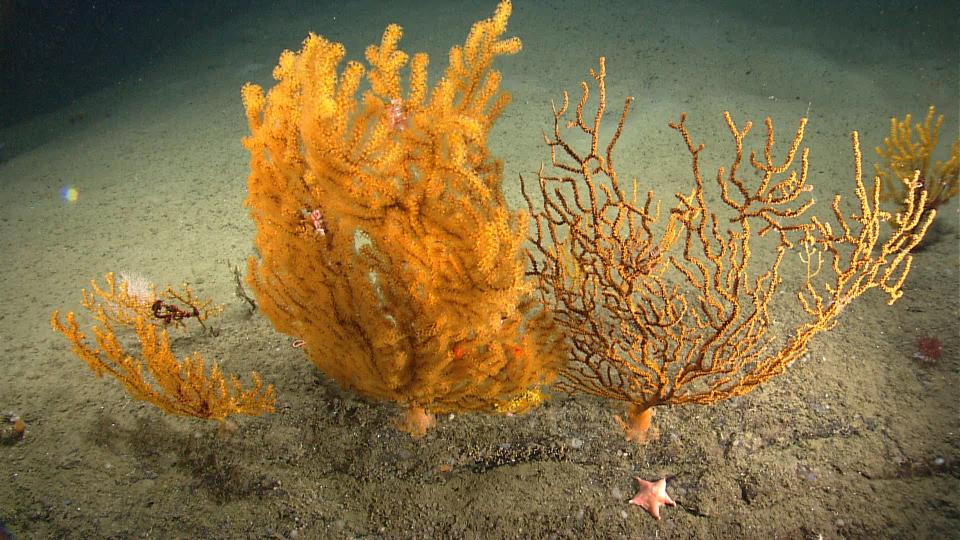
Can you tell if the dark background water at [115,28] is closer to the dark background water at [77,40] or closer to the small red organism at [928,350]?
the dark background water at [77,40]

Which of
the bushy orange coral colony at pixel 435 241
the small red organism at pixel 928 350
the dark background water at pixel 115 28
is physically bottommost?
the small red organism at pixel 928 350

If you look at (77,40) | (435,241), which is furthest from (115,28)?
(435,241)

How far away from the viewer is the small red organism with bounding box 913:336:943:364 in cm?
355

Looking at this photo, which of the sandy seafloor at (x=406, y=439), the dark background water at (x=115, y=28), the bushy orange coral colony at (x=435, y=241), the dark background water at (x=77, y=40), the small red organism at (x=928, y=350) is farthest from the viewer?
the dark background water at (x=77, y=40)

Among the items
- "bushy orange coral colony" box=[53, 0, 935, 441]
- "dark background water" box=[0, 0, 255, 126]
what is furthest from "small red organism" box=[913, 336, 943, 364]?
"dark background water" box=[0, 0, 255, 126]

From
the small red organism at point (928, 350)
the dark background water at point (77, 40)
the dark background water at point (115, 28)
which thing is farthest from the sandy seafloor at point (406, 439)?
the dark background water at point (77, 40)

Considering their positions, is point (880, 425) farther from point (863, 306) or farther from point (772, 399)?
point (863, 306)

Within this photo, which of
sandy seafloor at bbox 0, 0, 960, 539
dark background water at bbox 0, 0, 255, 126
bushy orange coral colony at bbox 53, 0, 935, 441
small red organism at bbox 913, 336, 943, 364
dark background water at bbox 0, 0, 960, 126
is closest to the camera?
bushy orange coral colony at bbox 53, 0, 935, 441

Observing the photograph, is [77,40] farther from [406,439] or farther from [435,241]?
[435,241]

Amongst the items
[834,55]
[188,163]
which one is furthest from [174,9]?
[834,55]

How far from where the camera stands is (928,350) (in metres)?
3.60

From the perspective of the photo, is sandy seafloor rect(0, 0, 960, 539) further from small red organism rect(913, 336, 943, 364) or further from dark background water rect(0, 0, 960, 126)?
dark background water rect(0, 0, 960, 126)

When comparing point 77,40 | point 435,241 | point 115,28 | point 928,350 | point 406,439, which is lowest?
point 928,350

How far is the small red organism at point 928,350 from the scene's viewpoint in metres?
3.55
